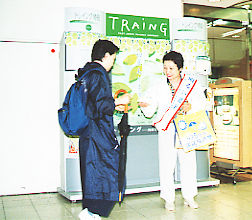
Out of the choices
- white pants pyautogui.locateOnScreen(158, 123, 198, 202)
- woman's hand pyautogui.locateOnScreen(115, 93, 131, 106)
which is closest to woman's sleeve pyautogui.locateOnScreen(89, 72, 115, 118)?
woman's hand pyautogui.locateOnScreen(115, 93, 131, 106)

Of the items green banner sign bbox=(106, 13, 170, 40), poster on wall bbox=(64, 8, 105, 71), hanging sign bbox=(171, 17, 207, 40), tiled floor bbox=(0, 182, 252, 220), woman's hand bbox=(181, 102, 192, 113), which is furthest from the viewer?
hanging sign bbox=(171, 17, 207, 40)

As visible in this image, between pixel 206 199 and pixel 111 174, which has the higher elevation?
pixel 111 174

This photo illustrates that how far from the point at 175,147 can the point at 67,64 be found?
1.59 metres

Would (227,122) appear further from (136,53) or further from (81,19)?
(81,19)

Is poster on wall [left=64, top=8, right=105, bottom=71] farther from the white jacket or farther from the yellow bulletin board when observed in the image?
the yellow bulletin board

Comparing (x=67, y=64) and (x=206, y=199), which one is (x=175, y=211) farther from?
(x=67, y=64)

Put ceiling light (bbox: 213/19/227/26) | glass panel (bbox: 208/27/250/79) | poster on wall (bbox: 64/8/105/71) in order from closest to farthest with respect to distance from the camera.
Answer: poster on wall (bbox: 64/8/105/71) → ceiling light (bbox: 213/19/227/26) → glass panel (bbox: 208/27/250/79)

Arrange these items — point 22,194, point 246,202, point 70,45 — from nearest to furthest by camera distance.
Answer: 1. point 246,202
2. point 70,45
3. point 22,194

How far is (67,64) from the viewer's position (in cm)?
379

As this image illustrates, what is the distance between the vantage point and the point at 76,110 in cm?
238

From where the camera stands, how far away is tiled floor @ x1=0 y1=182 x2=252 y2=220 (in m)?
3.08

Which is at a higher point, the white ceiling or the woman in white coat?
the white ceiling

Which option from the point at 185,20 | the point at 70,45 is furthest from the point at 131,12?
the point at 70,45

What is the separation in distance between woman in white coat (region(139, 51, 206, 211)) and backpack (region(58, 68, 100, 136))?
1052 mm
